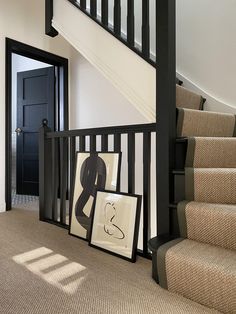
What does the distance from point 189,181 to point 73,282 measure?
2.47 feet

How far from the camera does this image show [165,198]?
4.62 feet

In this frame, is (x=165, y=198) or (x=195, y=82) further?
(x=195, y=82)

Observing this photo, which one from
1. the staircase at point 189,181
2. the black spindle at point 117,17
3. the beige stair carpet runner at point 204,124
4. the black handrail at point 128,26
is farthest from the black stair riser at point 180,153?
the black spindle at point 117,17

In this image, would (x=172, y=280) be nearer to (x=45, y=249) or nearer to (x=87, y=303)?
(x=87, y=303)

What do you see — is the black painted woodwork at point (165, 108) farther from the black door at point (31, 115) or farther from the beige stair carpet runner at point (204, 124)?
the black door at point (31, 115)

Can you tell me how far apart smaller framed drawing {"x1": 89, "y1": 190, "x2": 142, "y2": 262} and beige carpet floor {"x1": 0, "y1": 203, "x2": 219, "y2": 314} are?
0.05 metres

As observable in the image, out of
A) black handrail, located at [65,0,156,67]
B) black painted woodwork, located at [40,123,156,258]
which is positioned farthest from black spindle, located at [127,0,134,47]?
black painted woodwork, located at [40,123,156,258]

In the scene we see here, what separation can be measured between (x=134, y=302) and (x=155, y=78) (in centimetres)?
116

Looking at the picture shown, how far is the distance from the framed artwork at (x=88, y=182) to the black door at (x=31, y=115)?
1820 millimetres

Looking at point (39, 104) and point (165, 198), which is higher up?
point (39, 104)

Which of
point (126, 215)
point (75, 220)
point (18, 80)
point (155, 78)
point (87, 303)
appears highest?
point (18, 80)

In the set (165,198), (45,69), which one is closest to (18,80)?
(45,69)

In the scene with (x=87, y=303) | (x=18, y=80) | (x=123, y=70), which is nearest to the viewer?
(x=87, y=303)

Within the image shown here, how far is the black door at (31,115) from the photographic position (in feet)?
Result: 11.9
